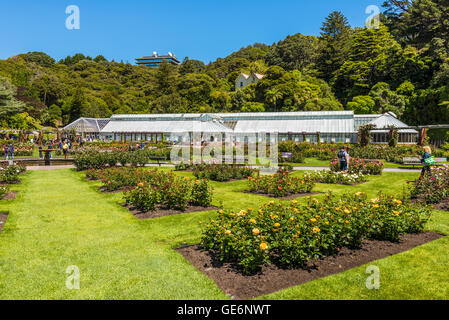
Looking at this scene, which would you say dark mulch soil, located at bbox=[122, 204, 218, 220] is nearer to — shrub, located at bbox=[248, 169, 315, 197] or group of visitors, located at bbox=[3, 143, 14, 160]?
shrub, located at bbox=[248, 169, 315, 197]

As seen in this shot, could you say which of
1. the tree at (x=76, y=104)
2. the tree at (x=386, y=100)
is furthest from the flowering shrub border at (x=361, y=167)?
the tree at (x=76, y=104)

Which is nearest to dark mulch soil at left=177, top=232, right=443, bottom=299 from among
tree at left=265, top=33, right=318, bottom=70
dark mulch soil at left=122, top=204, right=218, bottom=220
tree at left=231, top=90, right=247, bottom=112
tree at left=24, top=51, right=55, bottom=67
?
dark mulch soil at left=122, top=204, right=218, bottom=220

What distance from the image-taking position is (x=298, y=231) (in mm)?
5055

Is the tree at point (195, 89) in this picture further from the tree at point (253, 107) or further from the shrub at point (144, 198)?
the shrub at point (144, 198)

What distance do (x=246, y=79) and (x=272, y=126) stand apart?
123ft

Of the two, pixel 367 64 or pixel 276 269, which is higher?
pixel 367 64

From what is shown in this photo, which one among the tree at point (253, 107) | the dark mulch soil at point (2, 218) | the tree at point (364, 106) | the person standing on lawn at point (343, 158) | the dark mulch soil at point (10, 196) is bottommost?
the dark mulch soil at point (2, 218)

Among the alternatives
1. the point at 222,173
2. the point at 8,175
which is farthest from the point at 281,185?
the point at 8,175

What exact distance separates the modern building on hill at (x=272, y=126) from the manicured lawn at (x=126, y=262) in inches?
1018

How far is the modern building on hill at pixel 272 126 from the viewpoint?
124 feet

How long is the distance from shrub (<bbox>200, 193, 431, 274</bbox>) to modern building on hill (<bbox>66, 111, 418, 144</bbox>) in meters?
27.6

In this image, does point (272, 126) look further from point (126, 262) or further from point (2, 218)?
point (126, 262)

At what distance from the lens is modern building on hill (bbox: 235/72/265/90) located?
254ft

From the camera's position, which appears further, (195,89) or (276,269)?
(195,89)
